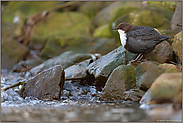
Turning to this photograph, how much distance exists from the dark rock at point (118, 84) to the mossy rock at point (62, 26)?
7032mm

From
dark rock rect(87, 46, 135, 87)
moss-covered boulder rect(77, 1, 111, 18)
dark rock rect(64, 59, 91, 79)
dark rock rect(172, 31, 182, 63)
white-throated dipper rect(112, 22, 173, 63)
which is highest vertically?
moss-covered boulder rect(77, 1, 111, 18)

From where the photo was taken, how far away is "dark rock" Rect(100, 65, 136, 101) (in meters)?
4.15

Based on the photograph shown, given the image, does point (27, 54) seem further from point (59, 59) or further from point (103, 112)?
point (103, 112)

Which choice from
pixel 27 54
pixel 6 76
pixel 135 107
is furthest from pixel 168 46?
pixel 27 54

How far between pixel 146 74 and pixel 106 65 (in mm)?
1104

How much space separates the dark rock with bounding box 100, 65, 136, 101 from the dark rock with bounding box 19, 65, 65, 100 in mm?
881

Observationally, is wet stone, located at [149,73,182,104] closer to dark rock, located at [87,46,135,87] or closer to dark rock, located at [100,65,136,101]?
dark rock, located at [100,65,136,101]

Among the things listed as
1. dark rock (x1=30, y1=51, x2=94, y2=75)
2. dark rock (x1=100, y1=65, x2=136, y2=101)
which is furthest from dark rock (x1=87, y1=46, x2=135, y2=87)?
dark rock (x1=30, y1=51, x2=94, y2=75)

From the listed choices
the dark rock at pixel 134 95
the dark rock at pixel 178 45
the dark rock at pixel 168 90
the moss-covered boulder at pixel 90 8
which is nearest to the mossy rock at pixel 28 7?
the dark rock at pixel 134 95

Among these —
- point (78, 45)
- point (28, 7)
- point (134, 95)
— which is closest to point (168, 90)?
point (134, 95)

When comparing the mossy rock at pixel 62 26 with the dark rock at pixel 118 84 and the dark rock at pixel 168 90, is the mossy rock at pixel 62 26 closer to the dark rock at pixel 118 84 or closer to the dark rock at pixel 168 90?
the dark rock at pixel 118 84

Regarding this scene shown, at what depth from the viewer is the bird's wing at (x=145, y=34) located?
448 cm

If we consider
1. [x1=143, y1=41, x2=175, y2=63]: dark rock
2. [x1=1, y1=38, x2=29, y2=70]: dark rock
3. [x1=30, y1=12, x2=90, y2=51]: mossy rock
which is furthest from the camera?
[x1=30, y1=12, x2=90, y2=51]: mossy rock

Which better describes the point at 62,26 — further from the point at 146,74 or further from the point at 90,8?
the point at 146,74
